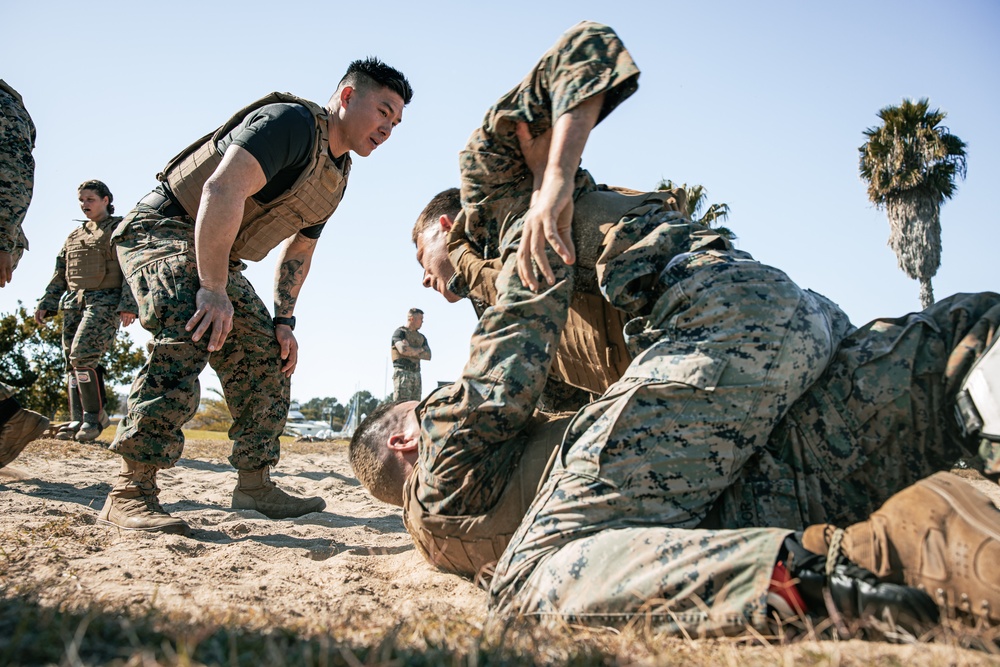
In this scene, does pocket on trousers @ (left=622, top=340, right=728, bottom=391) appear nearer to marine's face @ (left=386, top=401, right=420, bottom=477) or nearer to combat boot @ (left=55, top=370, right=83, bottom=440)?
marine's face @ (left=386, top=401, right=420, bottom=477)

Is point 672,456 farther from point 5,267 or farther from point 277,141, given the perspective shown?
point 5,267

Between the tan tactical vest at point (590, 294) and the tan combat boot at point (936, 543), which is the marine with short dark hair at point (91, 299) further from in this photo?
the tan combat boot at point (936, 543)

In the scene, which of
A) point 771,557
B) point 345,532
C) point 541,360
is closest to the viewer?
point 771,557

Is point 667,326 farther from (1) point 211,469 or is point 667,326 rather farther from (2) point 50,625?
(1) point 211,469

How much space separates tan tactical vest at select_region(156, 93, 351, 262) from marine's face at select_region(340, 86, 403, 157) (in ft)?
0.43

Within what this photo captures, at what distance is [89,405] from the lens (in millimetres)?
8219

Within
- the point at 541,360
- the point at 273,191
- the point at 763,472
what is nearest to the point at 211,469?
the point at 273,191

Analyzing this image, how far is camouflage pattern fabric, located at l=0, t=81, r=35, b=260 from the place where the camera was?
4.62m

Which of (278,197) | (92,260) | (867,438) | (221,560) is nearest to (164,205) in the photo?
(278,197)

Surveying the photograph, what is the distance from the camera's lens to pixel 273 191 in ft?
12.9

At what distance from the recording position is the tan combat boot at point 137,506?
339cm

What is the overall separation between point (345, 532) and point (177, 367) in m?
1.22

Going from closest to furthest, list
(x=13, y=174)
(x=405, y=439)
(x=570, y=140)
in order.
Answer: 1. (x=570, y=140)
2. (x=405, y=439)
3. (x=13, y=174)

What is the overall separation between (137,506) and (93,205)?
5989mm
